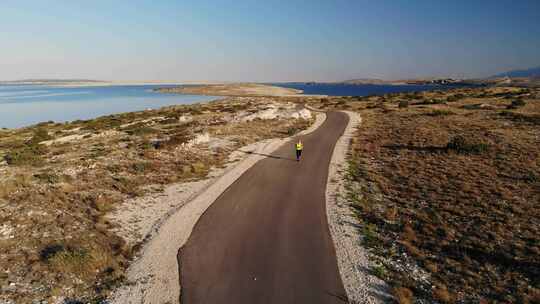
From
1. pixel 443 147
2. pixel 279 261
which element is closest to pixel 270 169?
pixel 279 261

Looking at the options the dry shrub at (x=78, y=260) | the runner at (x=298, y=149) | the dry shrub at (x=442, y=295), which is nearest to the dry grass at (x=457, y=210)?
the dry shrub at (x=442, y=295)

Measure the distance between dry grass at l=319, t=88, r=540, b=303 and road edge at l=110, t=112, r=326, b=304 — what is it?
24.8ft

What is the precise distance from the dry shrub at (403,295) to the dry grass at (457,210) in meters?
0.06

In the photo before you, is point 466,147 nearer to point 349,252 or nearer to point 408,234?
point 408,234

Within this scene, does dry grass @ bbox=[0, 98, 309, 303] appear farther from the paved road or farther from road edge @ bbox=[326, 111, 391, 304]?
road edge @ bbox=[326, 111, 391, 304]

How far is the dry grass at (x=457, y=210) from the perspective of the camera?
29.9ft

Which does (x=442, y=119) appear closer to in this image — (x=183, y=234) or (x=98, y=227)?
(x=183, y=234)

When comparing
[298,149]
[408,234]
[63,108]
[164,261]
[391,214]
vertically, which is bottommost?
[164,261]

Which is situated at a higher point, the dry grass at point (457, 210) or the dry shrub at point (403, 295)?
the dry grass at point (457, 210)

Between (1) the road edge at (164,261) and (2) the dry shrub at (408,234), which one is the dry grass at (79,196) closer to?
(1) the road edge at (164,261)

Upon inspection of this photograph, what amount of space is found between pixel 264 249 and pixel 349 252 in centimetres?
336

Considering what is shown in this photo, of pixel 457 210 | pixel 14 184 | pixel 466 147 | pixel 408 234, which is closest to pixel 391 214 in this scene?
pixel 408 234

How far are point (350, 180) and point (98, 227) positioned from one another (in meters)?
15.0

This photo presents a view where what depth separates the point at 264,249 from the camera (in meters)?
10.8
